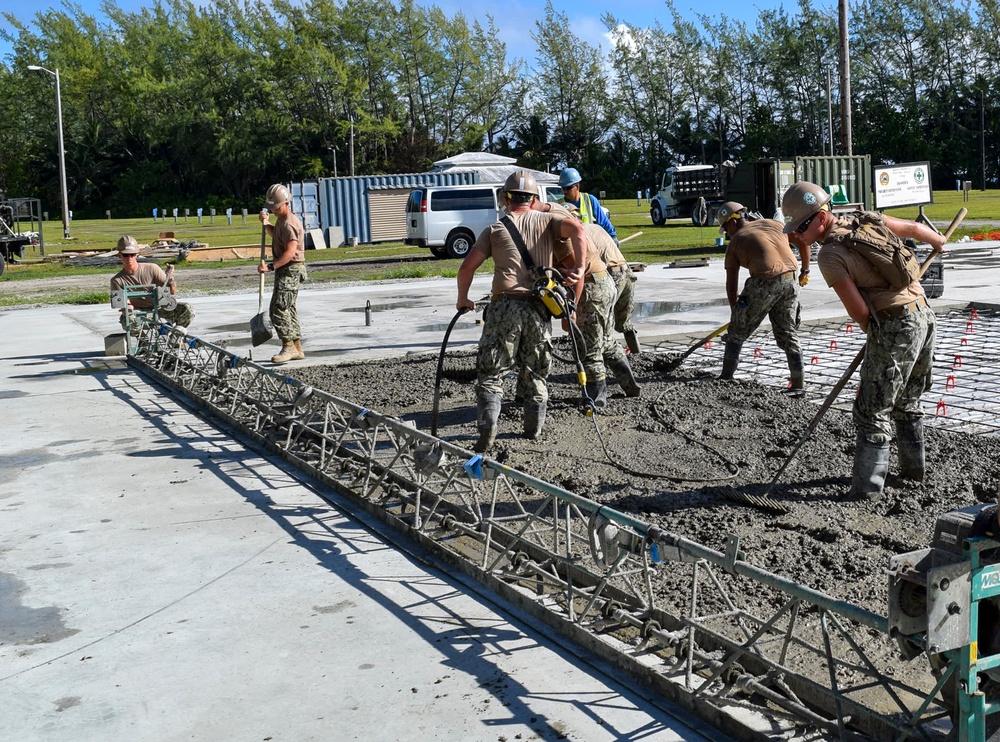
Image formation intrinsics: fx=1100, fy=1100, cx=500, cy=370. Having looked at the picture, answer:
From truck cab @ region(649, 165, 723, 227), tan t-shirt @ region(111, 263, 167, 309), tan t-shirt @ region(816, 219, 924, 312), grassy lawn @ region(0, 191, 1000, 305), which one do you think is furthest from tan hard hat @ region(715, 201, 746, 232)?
truck cab @ region(649, 165, 723, 227)

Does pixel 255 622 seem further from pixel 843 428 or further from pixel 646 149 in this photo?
pixel 646 149

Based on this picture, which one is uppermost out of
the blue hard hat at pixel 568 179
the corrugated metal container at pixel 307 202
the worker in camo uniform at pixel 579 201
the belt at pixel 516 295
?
the corrugated metal container at pixel 307 202

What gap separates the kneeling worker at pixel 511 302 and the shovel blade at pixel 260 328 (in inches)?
185

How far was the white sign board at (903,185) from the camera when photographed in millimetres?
21703

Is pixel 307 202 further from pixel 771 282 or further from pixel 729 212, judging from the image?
pixel 771 282

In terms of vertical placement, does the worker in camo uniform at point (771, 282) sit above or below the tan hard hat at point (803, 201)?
below

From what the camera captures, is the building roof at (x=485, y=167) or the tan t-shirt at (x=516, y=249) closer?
the tan t-shirt at (x=516, y=249)

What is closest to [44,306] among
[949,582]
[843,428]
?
[843,428]

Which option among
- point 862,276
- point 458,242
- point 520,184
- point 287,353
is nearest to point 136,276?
point 287,353

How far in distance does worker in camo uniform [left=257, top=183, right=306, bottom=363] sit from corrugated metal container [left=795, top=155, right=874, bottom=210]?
17875 mm

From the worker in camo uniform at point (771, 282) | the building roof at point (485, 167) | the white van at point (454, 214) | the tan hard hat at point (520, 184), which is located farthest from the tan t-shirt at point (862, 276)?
the building roof at point (485, 167)

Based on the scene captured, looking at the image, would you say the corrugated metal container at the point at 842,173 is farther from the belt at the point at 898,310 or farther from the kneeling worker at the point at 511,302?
Answer: the belt at the point at 898,310

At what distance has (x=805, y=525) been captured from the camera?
18.3 feet

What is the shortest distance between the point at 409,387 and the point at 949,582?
734cm
